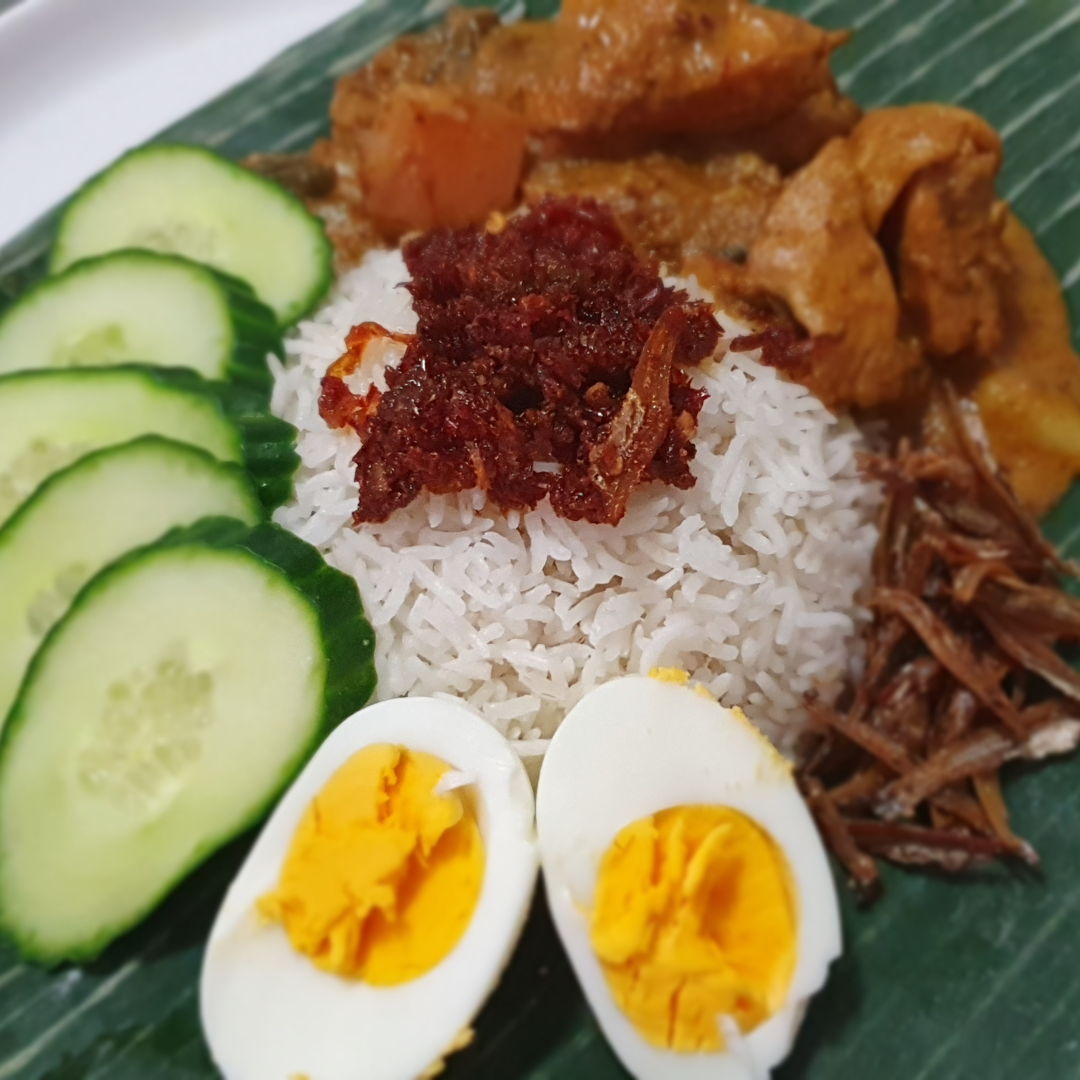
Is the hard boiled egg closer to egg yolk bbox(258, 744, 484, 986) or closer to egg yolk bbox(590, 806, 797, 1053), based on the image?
egg yolk bbox(590, 806, 797, 1053)

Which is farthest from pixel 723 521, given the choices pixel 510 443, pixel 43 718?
pixel 43 718

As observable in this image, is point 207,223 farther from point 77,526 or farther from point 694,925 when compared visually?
point 694,925

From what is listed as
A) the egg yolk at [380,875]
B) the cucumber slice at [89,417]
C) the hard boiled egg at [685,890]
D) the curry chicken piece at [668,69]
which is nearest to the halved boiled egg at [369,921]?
the egg yolk at [380,875]

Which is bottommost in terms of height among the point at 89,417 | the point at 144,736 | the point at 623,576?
the point at 623,576

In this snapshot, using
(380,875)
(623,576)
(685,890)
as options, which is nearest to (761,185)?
(623,576)

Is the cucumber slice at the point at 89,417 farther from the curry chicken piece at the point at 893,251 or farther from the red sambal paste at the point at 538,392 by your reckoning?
the curry chicken piece at the point at 893,251
